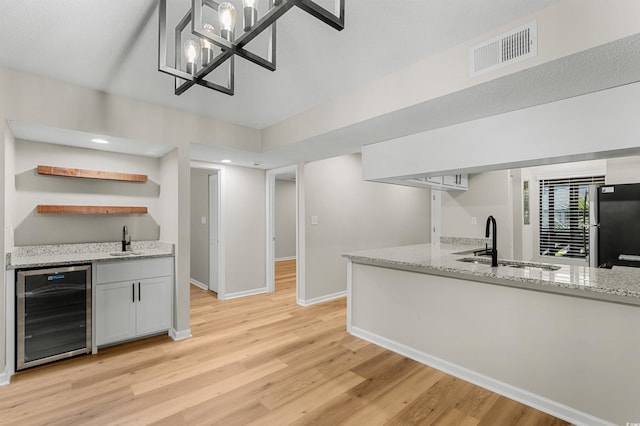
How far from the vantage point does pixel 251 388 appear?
7.72ft

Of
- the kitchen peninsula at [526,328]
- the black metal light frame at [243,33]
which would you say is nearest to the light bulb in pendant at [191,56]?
the black metal light frame at [243,33]

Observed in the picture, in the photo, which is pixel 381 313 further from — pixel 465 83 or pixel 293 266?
pixel 293 266

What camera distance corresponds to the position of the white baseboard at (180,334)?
131 inches

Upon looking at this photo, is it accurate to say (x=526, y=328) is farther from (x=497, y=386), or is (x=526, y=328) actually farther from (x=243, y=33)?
(x=243, y=33)

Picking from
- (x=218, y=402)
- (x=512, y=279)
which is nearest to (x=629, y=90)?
(x=512, y=279)

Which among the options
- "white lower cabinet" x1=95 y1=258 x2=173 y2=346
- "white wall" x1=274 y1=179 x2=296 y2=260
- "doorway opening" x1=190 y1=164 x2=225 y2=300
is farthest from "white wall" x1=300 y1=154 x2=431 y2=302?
"white wall" x1=274 y1=179 x2=296 y2=260

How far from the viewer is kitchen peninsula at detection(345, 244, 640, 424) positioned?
6.10 ft

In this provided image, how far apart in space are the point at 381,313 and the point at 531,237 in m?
3.79

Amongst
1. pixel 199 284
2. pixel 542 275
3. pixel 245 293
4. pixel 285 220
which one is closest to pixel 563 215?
pixel 542 275

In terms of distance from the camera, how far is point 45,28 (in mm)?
1879

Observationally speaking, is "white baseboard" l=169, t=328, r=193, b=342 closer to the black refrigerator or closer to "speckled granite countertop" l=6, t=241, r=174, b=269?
"speckled granite countertop" l=6, t=241, r=174, b=269

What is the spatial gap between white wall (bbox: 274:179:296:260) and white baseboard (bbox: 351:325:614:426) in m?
6.10

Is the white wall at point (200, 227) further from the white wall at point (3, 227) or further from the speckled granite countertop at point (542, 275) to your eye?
the speckled granite countertop at point (542, 275)

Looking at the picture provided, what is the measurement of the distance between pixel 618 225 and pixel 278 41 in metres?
3.62
